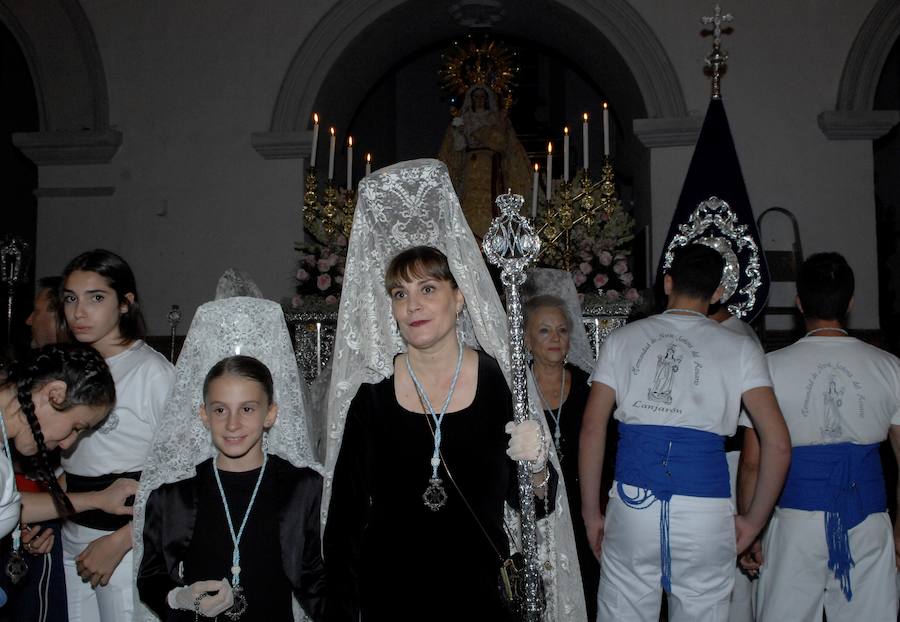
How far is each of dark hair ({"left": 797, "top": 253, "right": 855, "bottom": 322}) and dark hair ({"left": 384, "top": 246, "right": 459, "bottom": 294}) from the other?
1831mm

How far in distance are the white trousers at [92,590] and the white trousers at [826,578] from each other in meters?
2.55

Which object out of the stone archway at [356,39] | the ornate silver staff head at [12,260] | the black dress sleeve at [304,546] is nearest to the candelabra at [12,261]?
the ornate silver staff head at [12,260]

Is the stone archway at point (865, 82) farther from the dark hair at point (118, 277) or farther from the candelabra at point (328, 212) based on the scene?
the dark hair at point (118, 277)

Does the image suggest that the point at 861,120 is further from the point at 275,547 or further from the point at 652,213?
the point at 275,547

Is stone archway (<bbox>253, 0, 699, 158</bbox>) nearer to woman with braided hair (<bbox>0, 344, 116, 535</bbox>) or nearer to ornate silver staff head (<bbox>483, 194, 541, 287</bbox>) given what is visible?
woman with braided hair (<bbox>0, 344, 116, 535</bbox>)

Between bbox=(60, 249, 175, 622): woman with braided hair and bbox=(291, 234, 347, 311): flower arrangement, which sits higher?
bbox=(291, 234, 347, 311): flower arrangement

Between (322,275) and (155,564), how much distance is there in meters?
3.43

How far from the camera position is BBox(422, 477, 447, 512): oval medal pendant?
254 centimetres

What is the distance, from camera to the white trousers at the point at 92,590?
10.3 feet

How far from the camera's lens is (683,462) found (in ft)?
10.9

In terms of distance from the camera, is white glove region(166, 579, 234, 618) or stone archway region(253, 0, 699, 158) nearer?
white glove region(166, 579, 234, 618)

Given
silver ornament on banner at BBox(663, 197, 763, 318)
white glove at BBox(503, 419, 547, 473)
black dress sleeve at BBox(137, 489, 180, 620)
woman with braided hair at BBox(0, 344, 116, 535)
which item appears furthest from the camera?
silver ornament on banner at BBox(663, 197, 763, 318)

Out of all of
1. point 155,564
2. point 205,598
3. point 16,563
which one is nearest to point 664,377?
point 205,598

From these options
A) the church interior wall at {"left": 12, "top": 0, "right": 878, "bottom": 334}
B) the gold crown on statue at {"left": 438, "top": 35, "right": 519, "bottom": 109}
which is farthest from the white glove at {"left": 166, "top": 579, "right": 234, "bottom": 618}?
the gold crown on statue at {"left": 438, "top": 35, "right": 519, "bottom": 109}
